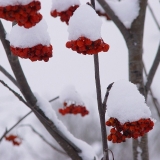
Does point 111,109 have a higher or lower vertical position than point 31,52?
lower

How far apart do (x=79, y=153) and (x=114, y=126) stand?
0.59 meters

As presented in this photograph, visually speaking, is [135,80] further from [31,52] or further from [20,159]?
[20,159]

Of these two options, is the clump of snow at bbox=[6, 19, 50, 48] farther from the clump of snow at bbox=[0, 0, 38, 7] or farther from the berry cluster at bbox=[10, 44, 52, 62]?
the clump of snow at bbox=[0, 0, 38, 7]

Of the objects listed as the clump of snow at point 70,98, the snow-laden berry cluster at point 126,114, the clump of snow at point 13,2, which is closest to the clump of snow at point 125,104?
the snow-laden berry cluster at point 126,114

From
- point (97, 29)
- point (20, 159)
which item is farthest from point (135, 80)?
point (20, 159)

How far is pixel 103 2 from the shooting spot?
1678mm

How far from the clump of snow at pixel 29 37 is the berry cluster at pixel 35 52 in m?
0.01

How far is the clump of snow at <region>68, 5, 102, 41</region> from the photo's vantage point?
93 centimetres

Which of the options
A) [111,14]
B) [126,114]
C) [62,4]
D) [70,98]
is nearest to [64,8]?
[62,4]

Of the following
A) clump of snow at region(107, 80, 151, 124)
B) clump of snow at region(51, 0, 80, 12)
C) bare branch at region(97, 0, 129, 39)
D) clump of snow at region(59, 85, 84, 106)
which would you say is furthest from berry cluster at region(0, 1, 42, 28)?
clump of snow at region(59, 85, 84, 106)

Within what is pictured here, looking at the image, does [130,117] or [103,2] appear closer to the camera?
[130,117]

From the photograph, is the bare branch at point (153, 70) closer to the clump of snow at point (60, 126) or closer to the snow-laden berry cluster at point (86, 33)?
the clump of snow at point (60, 126)

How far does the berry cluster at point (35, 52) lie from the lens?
103cm

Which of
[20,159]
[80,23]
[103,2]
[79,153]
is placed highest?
[80,23]
